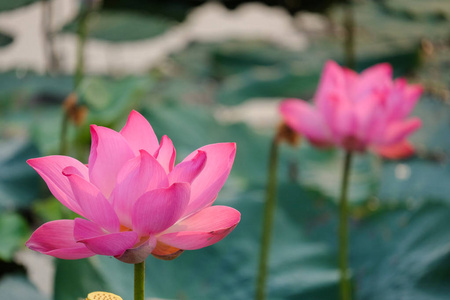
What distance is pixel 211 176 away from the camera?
0.58ft

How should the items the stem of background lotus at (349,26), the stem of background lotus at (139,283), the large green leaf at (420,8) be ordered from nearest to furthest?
the stem of background lotus at (139,283)
the large green leaf at (420,8)
the stem of background lotus at (349,26)

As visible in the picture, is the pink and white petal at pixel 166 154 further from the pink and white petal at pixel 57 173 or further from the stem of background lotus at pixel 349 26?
the stem of background lotus at pixel 349 26

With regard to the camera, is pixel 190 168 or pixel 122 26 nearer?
pixel 190 168

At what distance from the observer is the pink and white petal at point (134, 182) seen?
0.55 feet

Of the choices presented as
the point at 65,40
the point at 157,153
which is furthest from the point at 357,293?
the point at 65,40

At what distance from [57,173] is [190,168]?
5 centimetres

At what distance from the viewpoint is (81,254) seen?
0.17m

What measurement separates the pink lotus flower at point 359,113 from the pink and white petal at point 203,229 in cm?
32

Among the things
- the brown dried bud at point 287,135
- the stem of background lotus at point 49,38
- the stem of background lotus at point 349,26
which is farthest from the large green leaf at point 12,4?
the stem of background lotus at point 349,26

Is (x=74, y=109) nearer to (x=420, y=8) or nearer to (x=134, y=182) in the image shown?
(x=134, y=182)

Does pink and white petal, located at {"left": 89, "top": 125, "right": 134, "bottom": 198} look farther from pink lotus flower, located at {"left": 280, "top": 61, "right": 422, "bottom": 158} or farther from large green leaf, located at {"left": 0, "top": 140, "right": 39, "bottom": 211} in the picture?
large green leaf, located at {"left": 0, "top": 140, "right": 39, "bottom": 211}

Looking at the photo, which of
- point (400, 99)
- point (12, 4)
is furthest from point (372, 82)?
point (12, 4)

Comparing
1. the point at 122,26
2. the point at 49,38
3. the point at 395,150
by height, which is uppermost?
the point at 122,26

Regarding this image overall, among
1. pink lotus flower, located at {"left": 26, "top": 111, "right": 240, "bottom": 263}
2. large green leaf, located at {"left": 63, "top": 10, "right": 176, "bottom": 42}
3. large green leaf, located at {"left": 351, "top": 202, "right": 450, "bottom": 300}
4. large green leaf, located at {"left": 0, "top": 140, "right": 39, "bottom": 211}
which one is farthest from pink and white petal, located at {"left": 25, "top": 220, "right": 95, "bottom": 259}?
large green leaf, located at {"left": 63, "top": 10, "right": 176, "bottom": 42}
